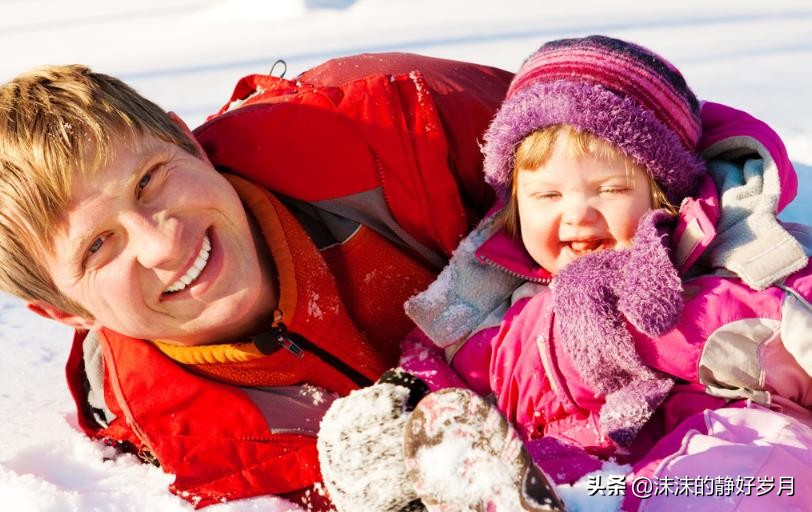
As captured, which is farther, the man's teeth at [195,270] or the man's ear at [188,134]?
the man's ear at [188,134]

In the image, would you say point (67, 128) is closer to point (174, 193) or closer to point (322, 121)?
point (174, 193)

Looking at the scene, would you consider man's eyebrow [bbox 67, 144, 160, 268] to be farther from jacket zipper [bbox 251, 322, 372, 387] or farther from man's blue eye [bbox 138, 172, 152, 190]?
jacket zipper [bbox 251, 322, 372, 387]

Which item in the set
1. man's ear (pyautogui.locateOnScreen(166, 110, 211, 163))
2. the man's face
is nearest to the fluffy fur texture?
the man's face

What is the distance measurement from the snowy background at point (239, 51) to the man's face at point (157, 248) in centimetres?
42

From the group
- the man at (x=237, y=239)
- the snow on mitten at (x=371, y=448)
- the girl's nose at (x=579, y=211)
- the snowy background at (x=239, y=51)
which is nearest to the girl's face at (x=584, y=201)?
the girl's nose at (x=579, y=211)

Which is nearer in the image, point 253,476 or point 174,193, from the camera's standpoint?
point 174,193

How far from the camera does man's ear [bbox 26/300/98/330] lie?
5.54 feet

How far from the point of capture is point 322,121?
6.19 feet

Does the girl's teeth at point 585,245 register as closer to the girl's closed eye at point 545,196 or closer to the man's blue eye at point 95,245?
the girl's closed eye at point 545,196

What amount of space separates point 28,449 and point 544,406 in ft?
3.70

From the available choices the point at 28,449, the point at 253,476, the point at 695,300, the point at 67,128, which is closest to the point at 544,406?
the point at 695,300

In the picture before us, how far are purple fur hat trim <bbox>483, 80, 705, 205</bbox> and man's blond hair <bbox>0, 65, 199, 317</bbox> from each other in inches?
24.7

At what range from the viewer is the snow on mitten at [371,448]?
4.59 ft

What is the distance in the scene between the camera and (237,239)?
5.51ft
